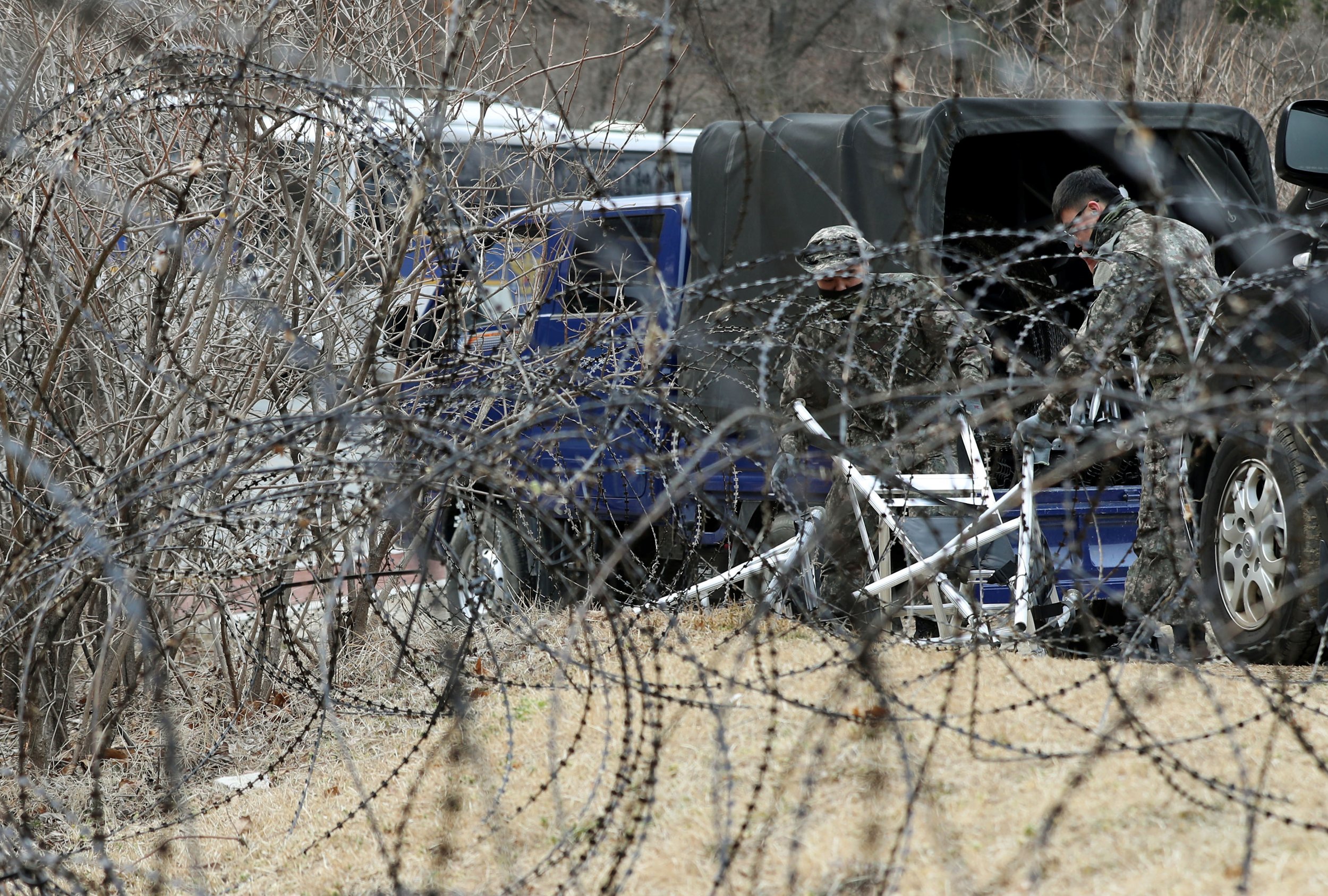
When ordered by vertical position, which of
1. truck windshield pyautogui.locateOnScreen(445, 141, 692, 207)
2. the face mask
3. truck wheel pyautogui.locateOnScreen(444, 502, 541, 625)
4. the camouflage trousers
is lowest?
truck wheel pyautogui.locateOnScreen(444, 502, 541, 625)

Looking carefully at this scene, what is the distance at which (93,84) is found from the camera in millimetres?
3885

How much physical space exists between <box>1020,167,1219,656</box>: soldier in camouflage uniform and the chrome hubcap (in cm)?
21

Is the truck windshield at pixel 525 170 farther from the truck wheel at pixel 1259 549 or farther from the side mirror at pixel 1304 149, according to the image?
the truck wheel at pixel 1259 549

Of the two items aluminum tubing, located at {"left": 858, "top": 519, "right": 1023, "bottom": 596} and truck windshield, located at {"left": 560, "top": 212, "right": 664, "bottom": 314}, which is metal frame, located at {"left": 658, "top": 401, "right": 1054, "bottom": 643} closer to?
aluminum tubing, located at {"left": 858, "top": 519, "right": 1023, "bottom": 596}

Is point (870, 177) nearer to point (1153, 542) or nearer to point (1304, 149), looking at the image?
point (1304, 149)

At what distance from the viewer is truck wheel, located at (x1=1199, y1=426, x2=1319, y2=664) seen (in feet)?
14.6

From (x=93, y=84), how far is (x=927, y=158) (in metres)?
3.59

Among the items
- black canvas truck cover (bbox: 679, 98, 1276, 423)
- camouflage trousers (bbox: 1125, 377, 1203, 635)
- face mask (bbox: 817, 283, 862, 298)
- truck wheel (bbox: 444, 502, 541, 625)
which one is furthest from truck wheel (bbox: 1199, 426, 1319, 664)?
truck wheel (bbox: 444, 502, 541, 625)

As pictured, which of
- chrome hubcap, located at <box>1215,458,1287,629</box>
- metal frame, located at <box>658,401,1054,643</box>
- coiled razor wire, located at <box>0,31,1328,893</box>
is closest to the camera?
coiled razor wire, located at <box>0,31,1328,893</box>

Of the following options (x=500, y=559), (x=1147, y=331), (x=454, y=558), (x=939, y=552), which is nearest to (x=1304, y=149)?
(x=1147, y=331)

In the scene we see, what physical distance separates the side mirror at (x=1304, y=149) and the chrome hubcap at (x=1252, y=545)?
116 cm

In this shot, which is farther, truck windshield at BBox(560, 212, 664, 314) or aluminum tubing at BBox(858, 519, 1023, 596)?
truck windshield at BBox(560, 212, 664, 314)

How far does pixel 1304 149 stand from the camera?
197 inches

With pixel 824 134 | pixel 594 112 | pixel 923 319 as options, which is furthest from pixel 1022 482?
pixel 594 112
